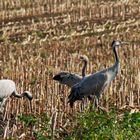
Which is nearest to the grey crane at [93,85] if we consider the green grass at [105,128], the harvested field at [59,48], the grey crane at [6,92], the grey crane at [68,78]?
the harvested field at [59,48]

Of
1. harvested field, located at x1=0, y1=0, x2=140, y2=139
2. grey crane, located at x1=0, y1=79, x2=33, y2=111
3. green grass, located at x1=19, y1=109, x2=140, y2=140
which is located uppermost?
green grass, located at x1=19, y1=109, x2=140, y2=140

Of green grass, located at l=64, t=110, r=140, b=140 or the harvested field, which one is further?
the harvested field

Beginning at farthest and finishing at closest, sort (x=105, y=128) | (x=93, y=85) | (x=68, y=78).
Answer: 1. (x=68, y=78)
2. (x=93, y=85)
3. (x=105, y=128)

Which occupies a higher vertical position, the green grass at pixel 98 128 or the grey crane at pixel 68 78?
the green grass at pixel 98 128

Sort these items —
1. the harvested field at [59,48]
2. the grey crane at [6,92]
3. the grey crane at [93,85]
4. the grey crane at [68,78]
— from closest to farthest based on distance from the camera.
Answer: the grey crane at [93,85] < the grey crane at [6,92] < the harvested field at [59,48] < the grey crane at [68,78]

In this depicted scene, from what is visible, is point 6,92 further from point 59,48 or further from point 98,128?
point 59,48

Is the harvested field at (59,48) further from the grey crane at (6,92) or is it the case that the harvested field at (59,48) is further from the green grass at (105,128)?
the green grass at (105,128)

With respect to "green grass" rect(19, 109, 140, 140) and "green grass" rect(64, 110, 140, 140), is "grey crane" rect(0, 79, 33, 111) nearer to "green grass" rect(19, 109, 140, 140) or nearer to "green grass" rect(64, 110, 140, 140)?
"green grass" rect(19, 109, 140, 140)

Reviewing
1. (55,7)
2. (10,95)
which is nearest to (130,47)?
(10,95)

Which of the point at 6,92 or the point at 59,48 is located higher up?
the point at 6,92

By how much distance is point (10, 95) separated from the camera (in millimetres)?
11617

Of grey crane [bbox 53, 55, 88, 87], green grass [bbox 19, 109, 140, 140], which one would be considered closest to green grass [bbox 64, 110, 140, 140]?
green grass [bbox 19, 109, 140, 140]

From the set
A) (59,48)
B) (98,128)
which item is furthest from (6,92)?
(59,48)

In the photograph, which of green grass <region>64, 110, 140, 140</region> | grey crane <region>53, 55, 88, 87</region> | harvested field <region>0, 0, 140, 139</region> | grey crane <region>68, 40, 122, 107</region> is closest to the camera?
green grass <region>64, 110, 140, 140</region>
